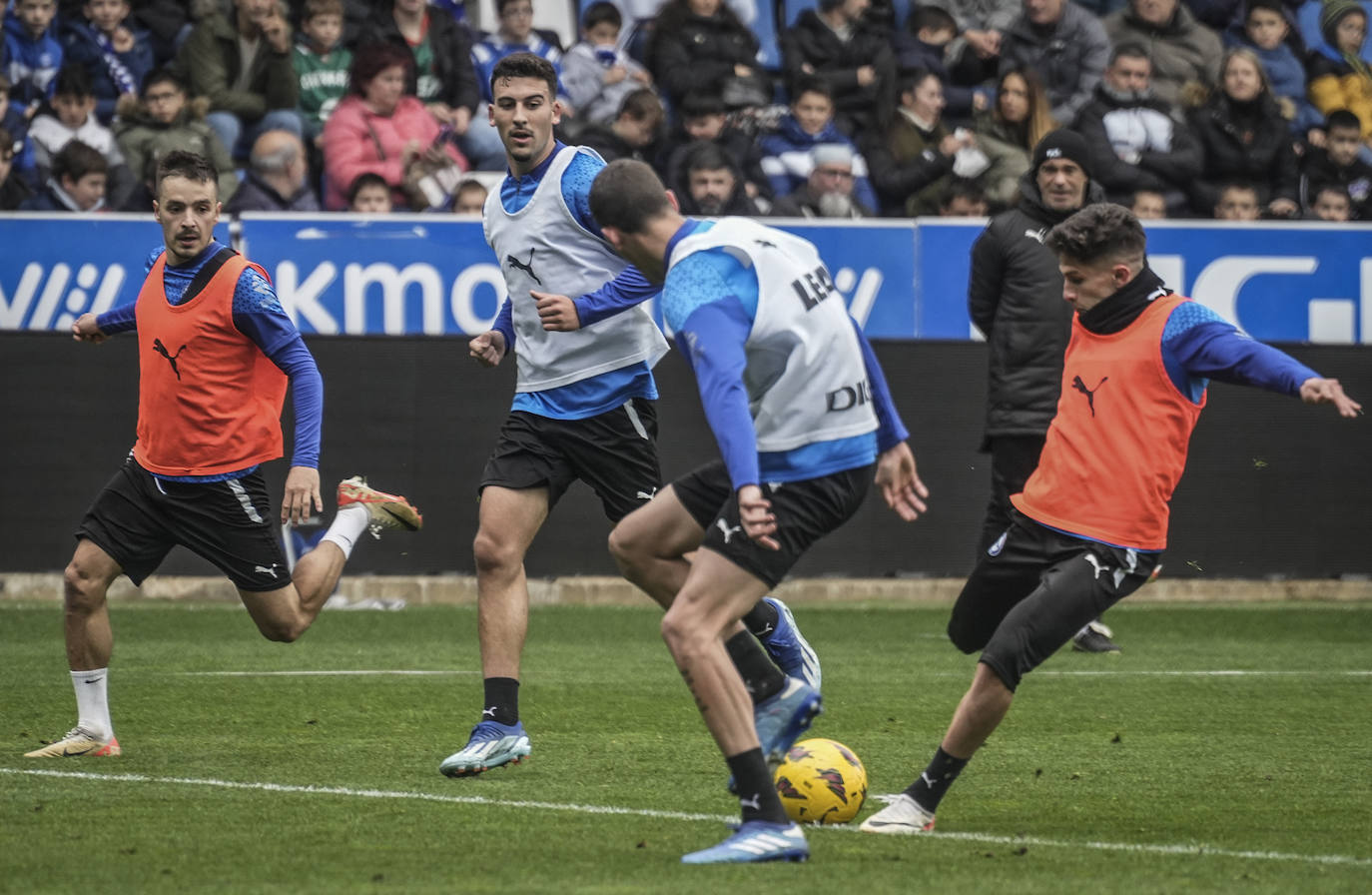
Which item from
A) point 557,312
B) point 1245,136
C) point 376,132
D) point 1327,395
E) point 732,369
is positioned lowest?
point 1245,136

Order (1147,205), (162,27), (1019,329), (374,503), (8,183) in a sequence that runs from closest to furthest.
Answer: (374,503)
(1019,329)
(8,183)
(1147,205)
(162,27)

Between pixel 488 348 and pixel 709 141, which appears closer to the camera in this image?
pixel 488 348

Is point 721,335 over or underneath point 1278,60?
over

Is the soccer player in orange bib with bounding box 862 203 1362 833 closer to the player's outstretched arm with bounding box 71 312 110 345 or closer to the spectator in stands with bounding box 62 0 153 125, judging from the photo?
the player's outstretched arm with bounding box 71 312 110 345

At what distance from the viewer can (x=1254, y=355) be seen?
643cm

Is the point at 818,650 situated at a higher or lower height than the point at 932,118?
lower

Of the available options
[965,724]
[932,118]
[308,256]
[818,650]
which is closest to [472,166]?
[308,256]

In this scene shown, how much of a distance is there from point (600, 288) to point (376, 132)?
30.0ft

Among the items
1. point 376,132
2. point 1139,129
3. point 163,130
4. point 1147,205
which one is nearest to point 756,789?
point 376,132

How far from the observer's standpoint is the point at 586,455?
26.5ft

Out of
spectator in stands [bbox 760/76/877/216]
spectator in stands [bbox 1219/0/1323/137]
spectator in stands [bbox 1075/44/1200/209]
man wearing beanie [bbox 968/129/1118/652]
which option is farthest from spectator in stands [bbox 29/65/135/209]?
spectator in stands [bbox 1219/0/1323/137]

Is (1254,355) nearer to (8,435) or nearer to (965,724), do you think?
(965,724)

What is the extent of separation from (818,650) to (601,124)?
623 cm

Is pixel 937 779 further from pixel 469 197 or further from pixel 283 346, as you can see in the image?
pixel 469 197
